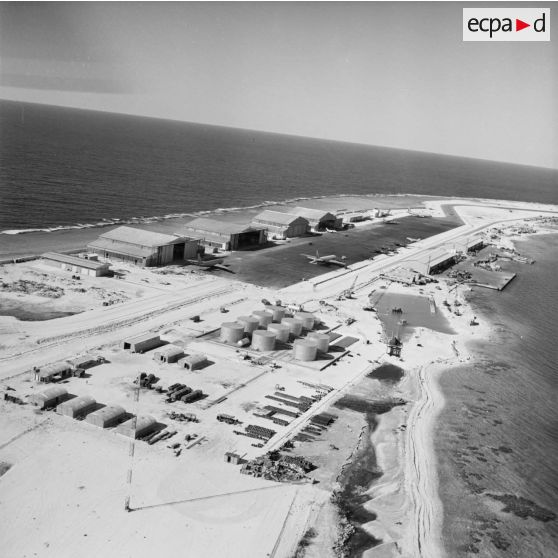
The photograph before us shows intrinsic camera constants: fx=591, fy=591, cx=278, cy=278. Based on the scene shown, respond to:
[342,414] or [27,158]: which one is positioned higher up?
[27,158]

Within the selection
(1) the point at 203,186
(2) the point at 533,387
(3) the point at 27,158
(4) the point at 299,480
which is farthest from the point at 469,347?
(3) the point at 27,158

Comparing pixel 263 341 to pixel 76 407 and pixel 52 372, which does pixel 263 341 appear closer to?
pixel 52 372

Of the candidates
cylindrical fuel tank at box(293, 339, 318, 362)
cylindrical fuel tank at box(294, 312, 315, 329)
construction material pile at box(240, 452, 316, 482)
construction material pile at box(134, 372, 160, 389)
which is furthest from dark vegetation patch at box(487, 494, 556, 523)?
cylindrical fuel tank at box(294, 312, 315, 329)

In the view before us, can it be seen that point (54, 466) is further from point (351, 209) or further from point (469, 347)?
point (351, 209)

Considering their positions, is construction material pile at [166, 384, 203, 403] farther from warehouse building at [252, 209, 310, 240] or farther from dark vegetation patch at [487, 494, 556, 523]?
warehouse building at [252, 209, 310, 240]

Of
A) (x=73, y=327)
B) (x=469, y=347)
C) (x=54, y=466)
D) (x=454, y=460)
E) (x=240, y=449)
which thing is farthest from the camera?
(x=469, y=347)

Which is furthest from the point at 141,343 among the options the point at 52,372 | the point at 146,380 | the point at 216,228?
the point at 216,228

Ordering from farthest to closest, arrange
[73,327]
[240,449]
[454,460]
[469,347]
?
[469,347] < [73,327] < [454,460] < [240,449]
